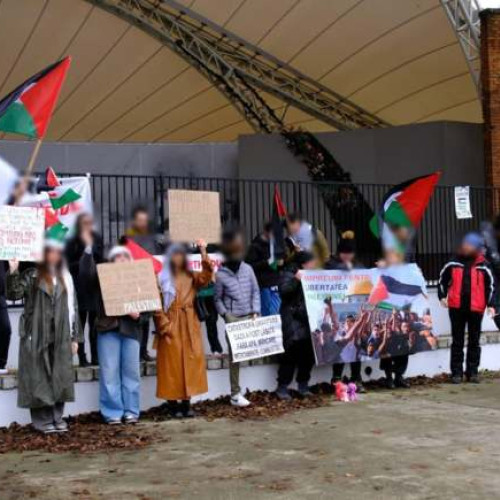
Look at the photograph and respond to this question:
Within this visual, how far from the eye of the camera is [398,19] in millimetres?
20625

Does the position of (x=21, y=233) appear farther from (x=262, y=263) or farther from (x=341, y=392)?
(x=341, y=392)

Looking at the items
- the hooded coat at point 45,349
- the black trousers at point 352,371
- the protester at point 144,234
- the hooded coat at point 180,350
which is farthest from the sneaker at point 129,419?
the black trousers at point 352,371

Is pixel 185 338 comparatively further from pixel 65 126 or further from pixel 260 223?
pixel 65 126

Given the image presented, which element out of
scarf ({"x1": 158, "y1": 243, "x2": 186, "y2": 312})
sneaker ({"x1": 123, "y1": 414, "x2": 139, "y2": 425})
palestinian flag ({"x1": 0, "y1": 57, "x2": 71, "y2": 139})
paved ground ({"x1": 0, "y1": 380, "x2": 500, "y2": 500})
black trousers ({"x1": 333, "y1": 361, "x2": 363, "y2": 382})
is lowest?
paved ground ({"x1": 0, "y1": 380, "x2": 500, "y2": 500})

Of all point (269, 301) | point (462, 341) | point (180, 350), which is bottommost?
point (462, 341)

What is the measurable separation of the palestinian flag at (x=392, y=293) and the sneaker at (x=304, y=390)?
1398 mm

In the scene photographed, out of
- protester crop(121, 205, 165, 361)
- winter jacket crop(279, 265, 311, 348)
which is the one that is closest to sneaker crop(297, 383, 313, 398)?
winter jacket crop(279, 265, 311, 348)

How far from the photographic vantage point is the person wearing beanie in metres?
7.83

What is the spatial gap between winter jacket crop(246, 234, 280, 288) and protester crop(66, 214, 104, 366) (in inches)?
74.9

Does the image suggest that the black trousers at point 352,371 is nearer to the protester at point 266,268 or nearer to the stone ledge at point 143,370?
the stone ledge at point 143,370

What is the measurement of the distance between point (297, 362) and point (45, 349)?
3207 mm

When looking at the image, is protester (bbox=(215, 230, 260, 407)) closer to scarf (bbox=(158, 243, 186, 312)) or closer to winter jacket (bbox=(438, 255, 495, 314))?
scarf (bbox=(158, 243, 186, 312))

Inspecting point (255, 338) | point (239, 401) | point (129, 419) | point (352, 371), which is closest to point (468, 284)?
point (352, 371)

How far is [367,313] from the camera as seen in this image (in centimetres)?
1000
